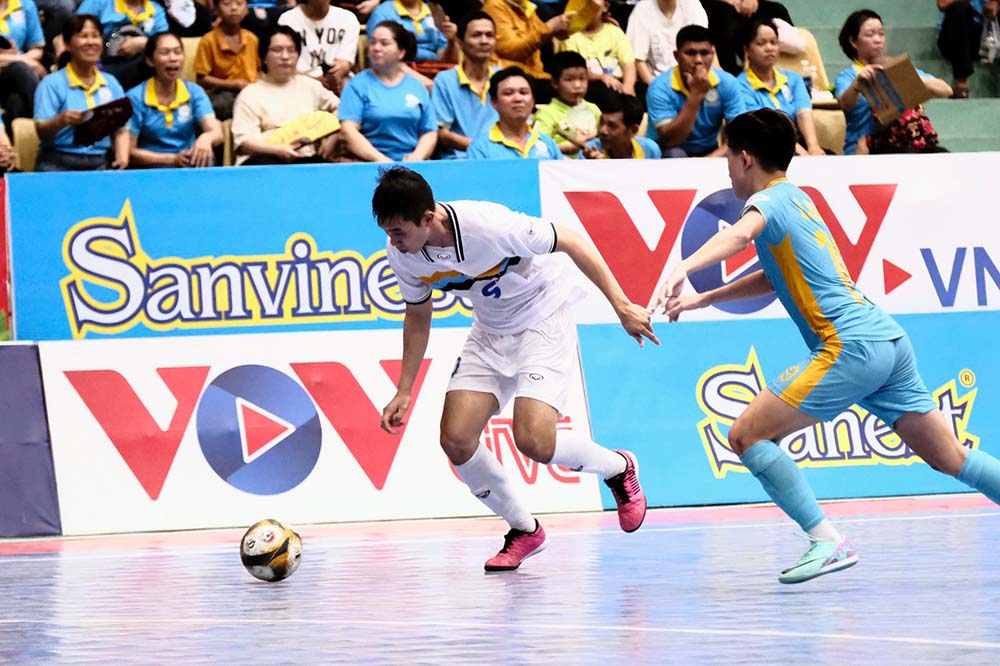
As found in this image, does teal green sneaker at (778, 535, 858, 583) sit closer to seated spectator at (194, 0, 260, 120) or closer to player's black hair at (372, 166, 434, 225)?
player's black hair at (372, 166, 434, 225)

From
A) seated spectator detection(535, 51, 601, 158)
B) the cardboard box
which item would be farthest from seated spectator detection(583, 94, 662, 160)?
the cardboard box

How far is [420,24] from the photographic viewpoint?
14.2 metres

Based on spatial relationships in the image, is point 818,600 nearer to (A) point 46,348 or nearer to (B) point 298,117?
(A) point 46,348

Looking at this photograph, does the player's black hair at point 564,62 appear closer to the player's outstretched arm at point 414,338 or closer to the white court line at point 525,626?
the player's outstretched arm at point 414,338

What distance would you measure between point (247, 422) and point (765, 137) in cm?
503

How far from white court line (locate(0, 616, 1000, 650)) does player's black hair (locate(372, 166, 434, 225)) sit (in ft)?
6.02

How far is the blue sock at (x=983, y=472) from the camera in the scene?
670 cm

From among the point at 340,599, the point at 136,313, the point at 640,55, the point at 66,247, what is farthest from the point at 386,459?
the point at 640,55

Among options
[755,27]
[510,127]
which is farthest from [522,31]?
[510,127]

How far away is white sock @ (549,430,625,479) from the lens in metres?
7.83

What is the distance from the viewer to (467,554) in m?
8.63

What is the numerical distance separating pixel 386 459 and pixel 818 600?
192 inches

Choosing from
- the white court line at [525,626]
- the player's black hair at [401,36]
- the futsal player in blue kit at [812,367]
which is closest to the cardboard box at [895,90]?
the player's black hair at [401,36]

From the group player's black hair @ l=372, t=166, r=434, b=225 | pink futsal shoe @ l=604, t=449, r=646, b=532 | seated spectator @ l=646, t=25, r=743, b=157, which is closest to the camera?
player's black hair @ l=372, t=166, r=434, b=225
